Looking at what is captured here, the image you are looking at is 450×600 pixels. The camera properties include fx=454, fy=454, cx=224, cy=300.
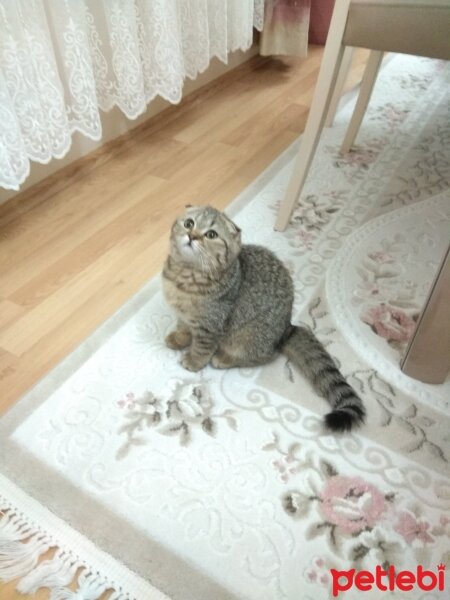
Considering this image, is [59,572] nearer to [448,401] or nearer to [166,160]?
[448,401]

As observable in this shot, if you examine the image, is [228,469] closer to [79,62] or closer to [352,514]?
[352,514]

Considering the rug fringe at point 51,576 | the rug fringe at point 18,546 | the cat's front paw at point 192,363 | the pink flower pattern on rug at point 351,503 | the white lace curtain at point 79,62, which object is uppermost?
the white lace curtain at point 79,62

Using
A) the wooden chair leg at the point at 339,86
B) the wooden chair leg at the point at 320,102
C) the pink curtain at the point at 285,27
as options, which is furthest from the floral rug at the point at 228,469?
the pink curtain at the point at 285,27

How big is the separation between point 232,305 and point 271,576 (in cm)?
52

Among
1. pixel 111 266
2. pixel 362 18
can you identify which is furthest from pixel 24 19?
pixel 362 18

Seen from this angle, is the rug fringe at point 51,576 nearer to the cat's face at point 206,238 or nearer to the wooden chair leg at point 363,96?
the cat's face at point 206,238

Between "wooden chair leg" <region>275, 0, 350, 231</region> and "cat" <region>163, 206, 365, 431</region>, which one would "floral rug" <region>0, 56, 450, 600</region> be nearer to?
"cat" <region>163, 206, 365, 431</region>

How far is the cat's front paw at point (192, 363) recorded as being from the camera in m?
1.05

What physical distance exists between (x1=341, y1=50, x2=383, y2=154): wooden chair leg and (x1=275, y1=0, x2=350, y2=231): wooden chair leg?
524 mm

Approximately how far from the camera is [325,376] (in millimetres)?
987

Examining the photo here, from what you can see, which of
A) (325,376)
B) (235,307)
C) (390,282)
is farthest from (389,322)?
(235,307)

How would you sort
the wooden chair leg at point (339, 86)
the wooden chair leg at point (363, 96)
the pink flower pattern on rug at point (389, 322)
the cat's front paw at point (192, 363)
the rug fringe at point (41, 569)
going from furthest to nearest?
the wooden chair leg at point (339, 86), the wooden chair leg at point (363, 96), the pink flower pattern on rug at point (389, 322), the cat's front paw at point (192, 363), the rug fringe at point (41, 569)

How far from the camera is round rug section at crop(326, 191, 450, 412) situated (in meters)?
1.11

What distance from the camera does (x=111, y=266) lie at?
1328 mm
